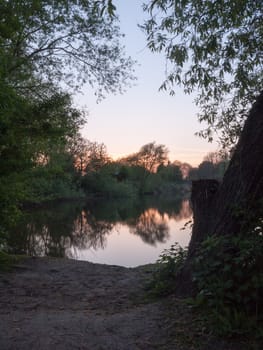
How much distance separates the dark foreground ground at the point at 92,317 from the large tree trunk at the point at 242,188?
797 mm

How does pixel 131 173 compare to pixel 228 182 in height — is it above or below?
above

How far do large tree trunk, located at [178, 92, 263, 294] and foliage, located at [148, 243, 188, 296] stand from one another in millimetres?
378

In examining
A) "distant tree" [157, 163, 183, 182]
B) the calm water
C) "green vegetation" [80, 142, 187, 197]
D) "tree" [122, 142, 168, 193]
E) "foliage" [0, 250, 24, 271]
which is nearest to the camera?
"foliage" [0, 250, 24, 271]

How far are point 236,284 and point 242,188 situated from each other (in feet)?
3.86

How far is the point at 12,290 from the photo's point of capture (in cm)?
565

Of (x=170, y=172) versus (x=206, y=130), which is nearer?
(x=206, y=130)

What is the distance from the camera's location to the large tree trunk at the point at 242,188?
3859 mm

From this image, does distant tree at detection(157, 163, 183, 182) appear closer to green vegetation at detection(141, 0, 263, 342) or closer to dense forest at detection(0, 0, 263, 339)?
dense forest at detection(0, 0, 263, 339)

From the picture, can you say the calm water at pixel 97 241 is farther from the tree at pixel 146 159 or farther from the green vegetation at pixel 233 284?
the tree at pixel 146 159

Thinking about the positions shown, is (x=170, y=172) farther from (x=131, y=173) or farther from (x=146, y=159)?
(x=131, y=173)

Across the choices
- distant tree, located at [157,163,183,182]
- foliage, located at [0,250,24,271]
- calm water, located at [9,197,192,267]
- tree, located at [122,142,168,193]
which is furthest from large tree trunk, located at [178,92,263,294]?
distant tree, located at [157,163,183,182]

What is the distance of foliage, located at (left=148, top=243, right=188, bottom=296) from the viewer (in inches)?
193

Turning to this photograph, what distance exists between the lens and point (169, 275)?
530 cm

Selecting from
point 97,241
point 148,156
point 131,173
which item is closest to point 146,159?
point 148,156
